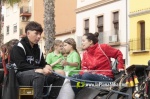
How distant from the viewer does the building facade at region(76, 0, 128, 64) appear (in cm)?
3647

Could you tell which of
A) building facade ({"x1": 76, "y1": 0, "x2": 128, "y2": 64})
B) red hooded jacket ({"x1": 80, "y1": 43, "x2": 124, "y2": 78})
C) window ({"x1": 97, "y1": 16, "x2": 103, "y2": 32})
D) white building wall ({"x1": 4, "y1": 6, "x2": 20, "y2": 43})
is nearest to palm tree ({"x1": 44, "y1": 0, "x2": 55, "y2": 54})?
red hooded jacket ({"x1": 80, "y1": 43, "x2": 124, "y2": 78})

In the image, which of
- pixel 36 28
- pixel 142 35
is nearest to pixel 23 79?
pixel 36 28

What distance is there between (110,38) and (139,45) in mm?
2646

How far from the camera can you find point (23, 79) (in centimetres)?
691

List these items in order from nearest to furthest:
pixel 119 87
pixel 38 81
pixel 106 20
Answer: pixel 119 87, pixel 38 81, pixel 106 20

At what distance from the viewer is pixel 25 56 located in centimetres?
699

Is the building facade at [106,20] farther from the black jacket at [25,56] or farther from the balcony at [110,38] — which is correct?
the black jacket at [25,56]

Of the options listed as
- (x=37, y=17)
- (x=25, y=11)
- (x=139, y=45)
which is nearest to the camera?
(x=139, y=45)

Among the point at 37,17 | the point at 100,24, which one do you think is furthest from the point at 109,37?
the point at 37,17

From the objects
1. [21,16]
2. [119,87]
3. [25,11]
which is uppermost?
[25,11]

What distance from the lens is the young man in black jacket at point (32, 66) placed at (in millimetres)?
6801

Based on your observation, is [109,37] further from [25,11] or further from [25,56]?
[25,56]

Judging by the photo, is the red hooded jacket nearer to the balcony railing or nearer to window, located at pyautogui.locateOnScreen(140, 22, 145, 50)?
window, located at pyautogui.locateOnScreen(140, 22, 145, 50)

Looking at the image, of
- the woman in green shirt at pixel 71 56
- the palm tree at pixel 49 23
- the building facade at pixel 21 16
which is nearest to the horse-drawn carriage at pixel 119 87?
the woman in green shirt at pixel 71 56
